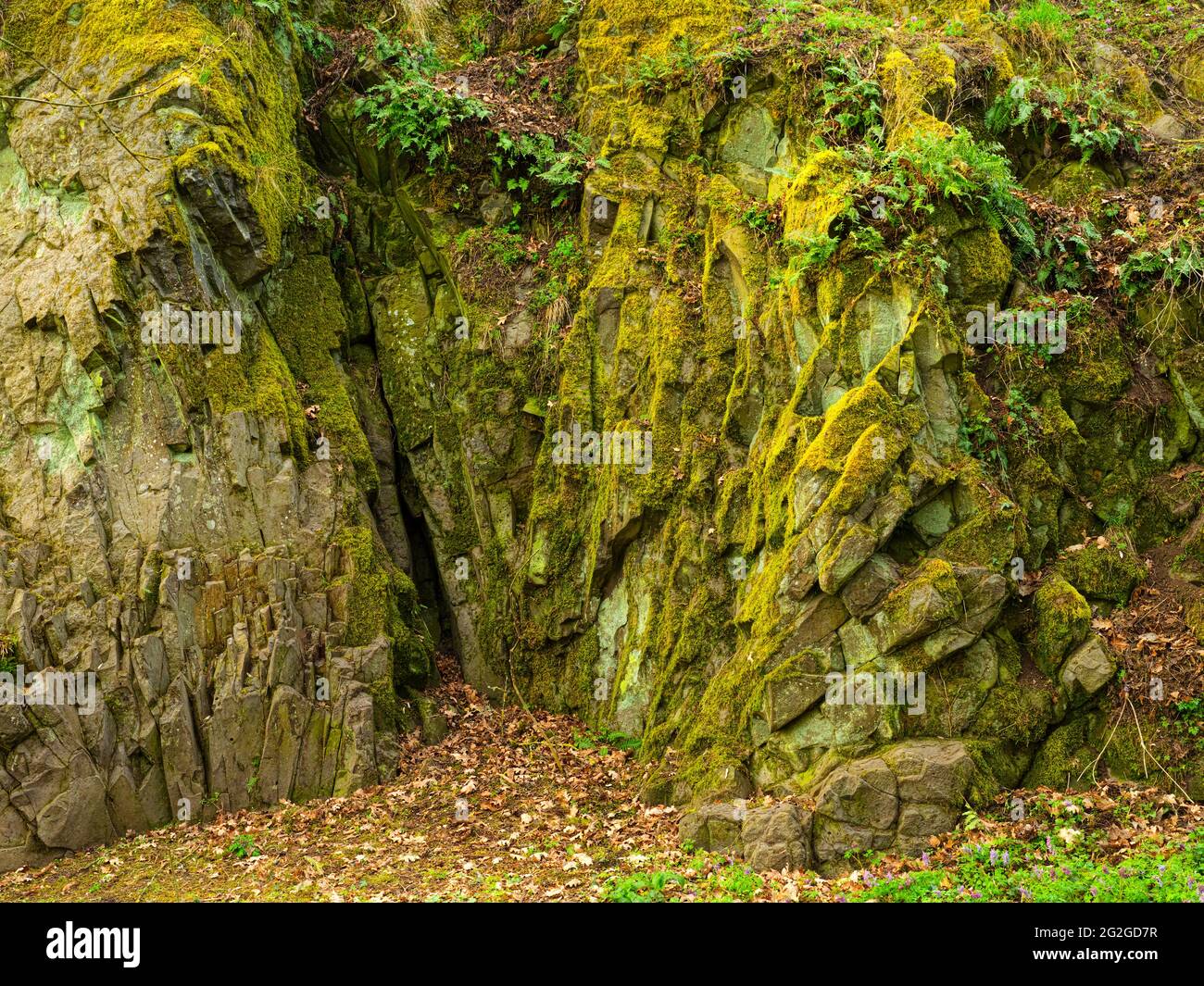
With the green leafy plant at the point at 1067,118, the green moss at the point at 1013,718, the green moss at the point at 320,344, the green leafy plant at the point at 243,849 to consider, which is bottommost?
the green leafy plant at the point at 243,849

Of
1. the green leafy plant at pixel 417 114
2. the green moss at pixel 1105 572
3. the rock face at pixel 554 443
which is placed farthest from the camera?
the green leafy plant at pixel 417 114

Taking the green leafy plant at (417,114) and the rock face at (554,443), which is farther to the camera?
the green leafy plant at (417,114)

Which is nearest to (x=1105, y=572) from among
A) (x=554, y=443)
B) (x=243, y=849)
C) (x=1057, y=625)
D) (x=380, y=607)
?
(x=1057, y=625)

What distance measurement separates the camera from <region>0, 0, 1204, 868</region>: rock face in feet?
29.7

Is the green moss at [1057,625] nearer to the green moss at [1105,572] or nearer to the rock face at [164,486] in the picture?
the green moss at [1105,572]

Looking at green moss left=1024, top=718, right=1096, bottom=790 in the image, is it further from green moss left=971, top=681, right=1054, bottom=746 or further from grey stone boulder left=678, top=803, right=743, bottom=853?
grey stone boulder left=678, top=803, right=743, bottom=853

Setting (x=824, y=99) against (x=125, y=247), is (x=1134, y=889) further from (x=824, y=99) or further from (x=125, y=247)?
(x=125, y=247)

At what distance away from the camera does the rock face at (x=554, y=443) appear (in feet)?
29.7

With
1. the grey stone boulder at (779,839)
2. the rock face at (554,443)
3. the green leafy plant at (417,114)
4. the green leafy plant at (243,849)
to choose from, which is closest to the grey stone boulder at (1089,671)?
the rock face at (554,443)

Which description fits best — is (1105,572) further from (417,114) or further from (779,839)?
(417,114)

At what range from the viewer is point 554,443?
43.8 ft

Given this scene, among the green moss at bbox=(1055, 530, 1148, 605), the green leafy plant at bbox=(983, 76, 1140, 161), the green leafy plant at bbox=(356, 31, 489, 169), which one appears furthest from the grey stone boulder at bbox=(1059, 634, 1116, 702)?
the green leafy plant at bbox=(356, 31, 489, 169)

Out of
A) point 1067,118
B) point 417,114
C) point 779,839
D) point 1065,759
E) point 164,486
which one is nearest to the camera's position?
point 779,839

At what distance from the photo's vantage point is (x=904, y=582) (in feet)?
29.3
